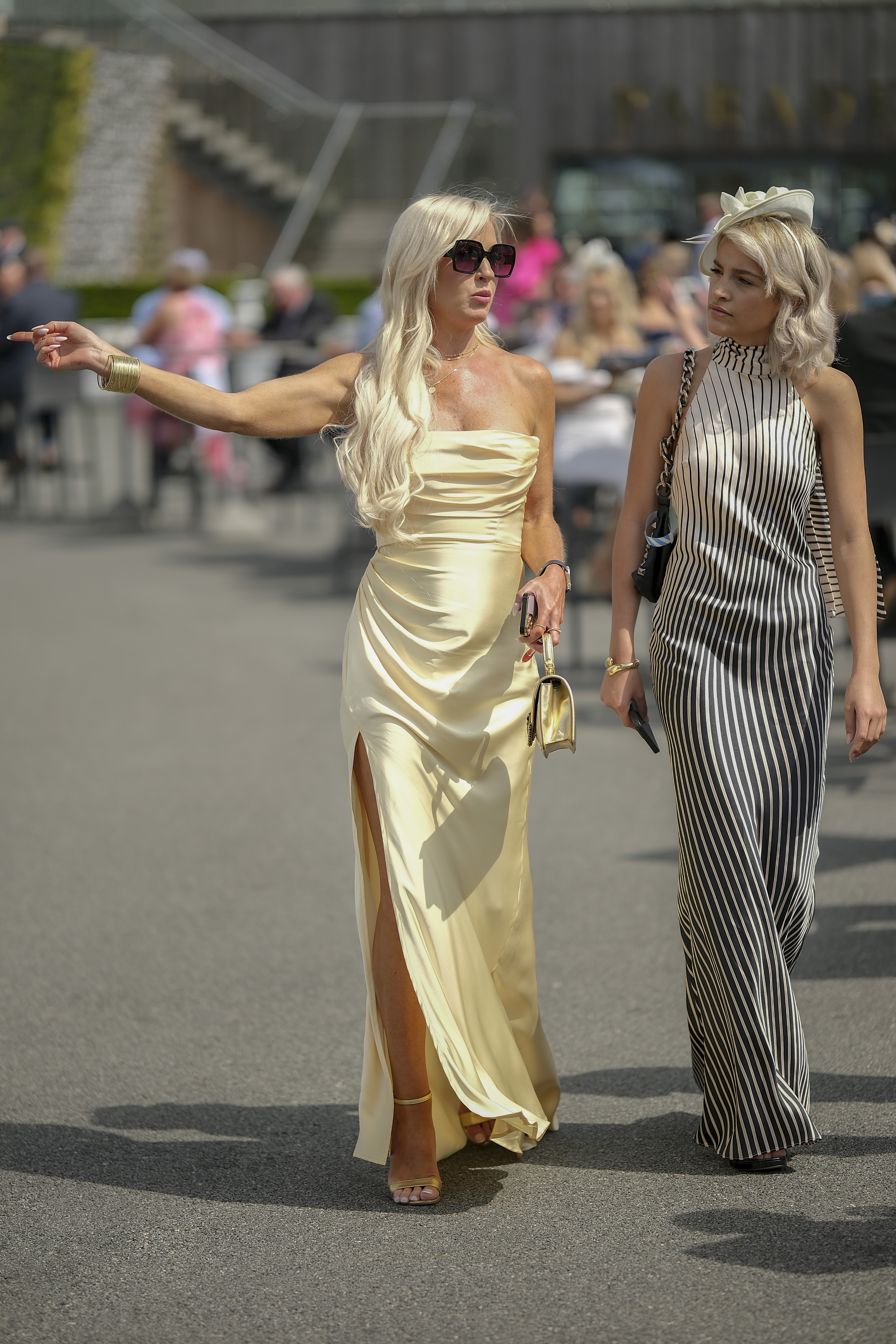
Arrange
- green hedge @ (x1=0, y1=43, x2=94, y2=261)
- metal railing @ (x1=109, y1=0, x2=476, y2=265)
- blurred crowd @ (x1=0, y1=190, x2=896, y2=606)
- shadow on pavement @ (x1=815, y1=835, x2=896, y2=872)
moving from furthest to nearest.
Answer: green hedge @ (x1=0, y1=43, x2=94, y2=261) < metal railing @ (x1=109, y1=0, x2=476, y2=265) < blurred crowd @ (x1=0, y1=190, x2=896, y2=606) < shadow on pavement @ (x1=815, y1=835, x2=896, y2=872)

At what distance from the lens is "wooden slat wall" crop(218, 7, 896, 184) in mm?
27500

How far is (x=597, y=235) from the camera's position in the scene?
2558 cm

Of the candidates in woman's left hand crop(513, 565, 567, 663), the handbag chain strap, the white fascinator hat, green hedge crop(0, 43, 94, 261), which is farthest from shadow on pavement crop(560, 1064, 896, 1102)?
green hedge crop(0, 43, 94, 261)

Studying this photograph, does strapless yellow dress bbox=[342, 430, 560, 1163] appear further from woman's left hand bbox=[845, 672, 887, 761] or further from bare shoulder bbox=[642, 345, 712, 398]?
woman's left hand bbox=[845, 672, 887, 761]

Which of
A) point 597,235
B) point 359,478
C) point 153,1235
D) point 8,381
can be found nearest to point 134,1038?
point 153,1235

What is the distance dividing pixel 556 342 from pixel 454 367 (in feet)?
25.6

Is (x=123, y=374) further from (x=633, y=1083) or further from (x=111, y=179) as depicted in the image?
(x=111, y=179)

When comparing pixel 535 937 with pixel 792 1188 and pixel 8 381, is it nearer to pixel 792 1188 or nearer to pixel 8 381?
pixel 792 1188

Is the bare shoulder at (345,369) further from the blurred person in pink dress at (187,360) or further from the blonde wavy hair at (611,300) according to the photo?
the blurred person in pink dress at (187,360)

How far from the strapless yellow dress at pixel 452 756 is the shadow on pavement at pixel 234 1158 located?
0.39ft

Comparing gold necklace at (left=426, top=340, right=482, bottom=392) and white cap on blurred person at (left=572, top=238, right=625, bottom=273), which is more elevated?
white cap on blurred person at (left=572, top=238, right=625, bottom=273)

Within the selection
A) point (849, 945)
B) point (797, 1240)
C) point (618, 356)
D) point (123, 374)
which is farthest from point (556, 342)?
point (797, 1240)

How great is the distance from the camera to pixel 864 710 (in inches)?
147

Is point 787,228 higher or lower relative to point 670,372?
higher
